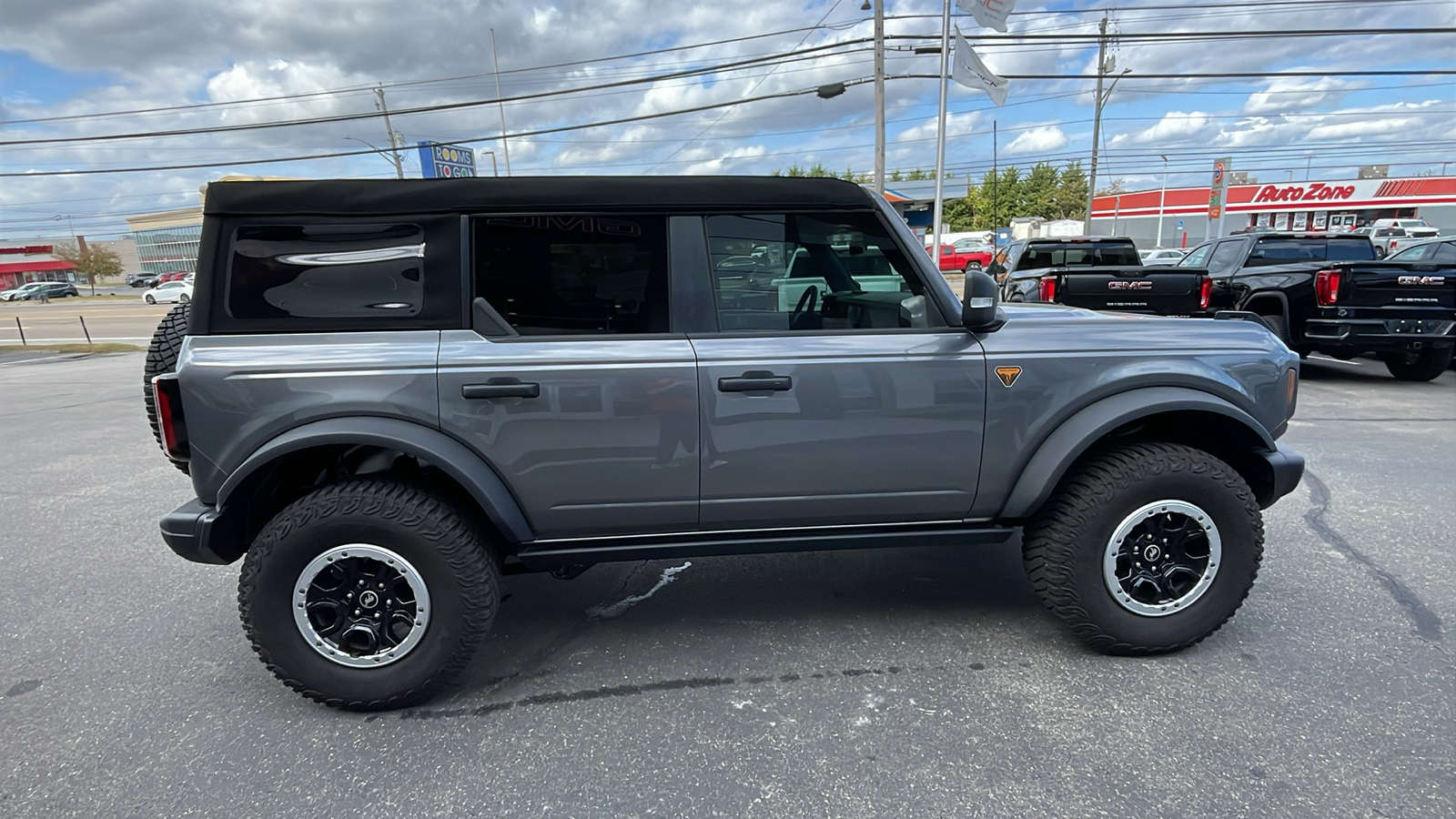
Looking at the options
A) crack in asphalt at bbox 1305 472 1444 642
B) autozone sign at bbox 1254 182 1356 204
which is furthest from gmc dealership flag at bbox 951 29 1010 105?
autozone sign at bbox 1254 182 1356 204

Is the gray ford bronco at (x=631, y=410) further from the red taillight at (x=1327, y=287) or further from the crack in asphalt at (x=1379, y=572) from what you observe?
the red taillight at (x=1327, y=287)

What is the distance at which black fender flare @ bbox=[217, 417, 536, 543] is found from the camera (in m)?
2.56

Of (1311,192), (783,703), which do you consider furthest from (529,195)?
(1311,192)

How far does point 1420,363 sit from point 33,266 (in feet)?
369

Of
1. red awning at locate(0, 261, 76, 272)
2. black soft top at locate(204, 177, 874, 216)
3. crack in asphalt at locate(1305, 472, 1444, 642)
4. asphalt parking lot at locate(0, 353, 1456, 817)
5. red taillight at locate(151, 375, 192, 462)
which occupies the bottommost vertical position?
crack in asphalt at locate(1305, 472, 1444, 642)

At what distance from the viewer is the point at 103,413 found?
891 centimetres

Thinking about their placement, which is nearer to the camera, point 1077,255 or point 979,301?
point 979,301

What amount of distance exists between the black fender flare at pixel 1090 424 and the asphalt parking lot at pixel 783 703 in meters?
0.70

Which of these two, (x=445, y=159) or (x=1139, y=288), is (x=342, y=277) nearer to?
(x=1139, y=288)

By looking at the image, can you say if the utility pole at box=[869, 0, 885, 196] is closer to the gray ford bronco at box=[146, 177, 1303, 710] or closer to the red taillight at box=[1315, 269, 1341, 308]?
the red taillight at box=[1315, 269, 1341, 308]

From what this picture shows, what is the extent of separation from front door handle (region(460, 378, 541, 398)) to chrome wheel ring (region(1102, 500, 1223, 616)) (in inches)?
87.6

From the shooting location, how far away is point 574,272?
2.80 meters

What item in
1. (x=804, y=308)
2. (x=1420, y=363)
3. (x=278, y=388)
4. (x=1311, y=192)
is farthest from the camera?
(x=1311, y=192)

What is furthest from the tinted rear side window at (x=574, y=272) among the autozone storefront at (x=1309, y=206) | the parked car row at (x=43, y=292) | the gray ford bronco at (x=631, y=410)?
the parked car row at (x=43, y=292)
